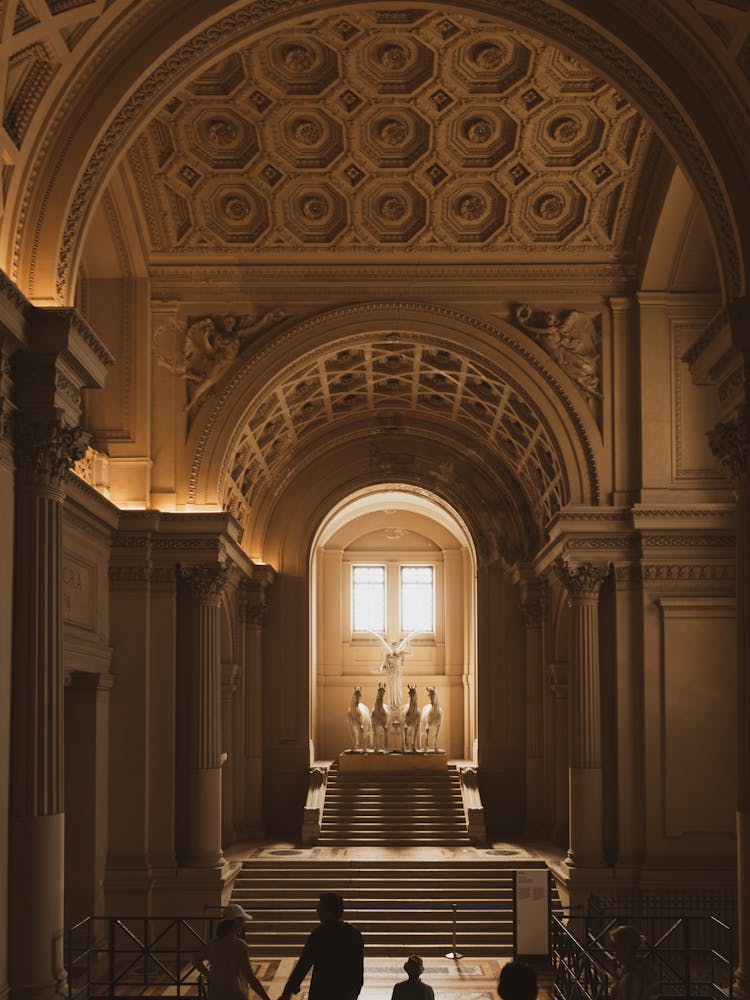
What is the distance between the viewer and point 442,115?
69.3 ft

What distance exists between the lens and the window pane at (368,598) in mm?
40875

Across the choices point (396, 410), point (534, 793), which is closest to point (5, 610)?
point (396, 410)

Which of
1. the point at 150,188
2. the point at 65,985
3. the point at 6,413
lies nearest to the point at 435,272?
the point at 150,188

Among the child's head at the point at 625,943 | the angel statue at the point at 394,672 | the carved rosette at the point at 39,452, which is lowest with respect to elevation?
the child's head at the point at 625,943

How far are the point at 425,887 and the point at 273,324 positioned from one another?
1024cm

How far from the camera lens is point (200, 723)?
2317 centimetres

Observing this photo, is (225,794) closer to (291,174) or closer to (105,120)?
(291,174)

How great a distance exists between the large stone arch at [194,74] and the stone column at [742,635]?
1.48 m

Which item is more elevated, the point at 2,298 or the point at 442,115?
the point at 442,115

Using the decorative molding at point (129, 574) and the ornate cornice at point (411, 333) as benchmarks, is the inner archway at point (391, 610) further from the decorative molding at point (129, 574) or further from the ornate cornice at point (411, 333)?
the decorative molding at point (129, 574)

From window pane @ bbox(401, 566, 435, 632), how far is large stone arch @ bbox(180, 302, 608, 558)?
8781 millimetres

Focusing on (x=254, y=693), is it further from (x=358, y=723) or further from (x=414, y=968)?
(x=414, y=968)

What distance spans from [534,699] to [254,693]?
6228mm


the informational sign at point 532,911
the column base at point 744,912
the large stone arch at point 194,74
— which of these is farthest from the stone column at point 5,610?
the informational sign at point 532,911
